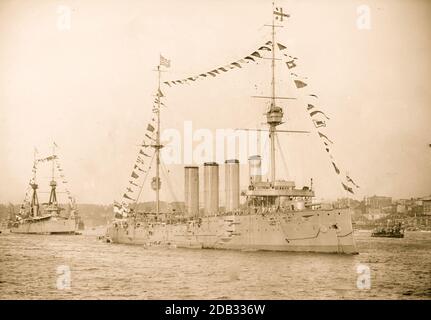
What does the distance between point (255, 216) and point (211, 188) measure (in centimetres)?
393

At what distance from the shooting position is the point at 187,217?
1077 inches

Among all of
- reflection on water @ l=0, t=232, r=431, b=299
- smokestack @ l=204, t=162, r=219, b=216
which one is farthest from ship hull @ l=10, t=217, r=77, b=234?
reflection on water @ l=0, t=232, r=431, b=299

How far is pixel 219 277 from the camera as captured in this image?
1557 cm

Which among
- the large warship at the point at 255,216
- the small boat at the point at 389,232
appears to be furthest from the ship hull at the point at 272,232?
the small boat at the point at 389,232

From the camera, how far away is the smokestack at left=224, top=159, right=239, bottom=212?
968 inches

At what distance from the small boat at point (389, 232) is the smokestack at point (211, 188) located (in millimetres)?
17962

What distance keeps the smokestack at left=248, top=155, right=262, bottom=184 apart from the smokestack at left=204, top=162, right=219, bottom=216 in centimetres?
230

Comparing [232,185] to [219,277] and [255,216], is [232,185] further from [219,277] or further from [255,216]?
[219,277]

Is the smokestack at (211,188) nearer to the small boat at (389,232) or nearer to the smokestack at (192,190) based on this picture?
the smokestack at (192,190)

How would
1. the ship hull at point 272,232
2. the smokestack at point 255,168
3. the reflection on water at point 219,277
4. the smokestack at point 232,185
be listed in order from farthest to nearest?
the smokestack at point 232,185
the smokestack at point 255,168
the ship hull at point 272,232
the reflection on water at point 219,277

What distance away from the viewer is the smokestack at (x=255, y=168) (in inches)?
939

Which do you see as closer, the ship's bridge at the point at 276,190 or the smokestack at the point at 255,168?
the ship's bridge at the point at 276,190
